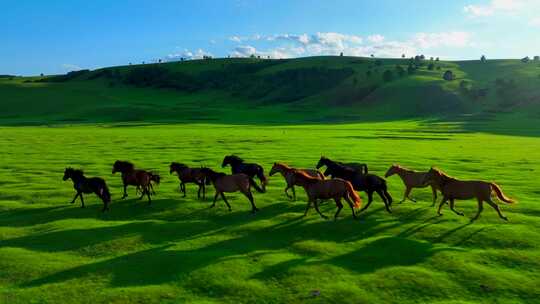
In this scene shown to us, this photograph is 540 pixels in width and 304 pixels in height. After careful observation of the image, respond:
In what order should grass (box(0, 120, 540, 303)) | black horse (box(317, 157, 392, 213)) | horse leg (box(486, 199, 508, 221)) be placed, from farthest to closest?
black horse (box(317, 157, 392, 213)) < horse leg (box(486, 199, 508, 221)) < grass (box(0, 120, 540, 303))

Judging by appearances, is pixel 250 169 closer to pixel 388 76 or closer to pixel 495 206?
pixel 495 206

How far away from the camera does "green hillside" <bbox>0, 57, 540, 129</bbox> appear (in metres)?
106

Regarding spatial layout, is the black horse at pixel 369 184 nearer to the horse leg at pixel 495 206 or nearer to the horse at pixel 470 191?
the horse at pixel 470 191

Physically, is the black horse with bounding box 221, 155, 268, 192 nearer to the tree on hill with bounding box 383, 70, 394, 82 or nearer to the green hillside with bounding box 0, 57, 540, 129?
the green hillside with bounding box 0, 57, 540, 129

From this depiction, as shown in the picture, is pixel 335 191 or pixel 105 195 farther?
pixel 105 195

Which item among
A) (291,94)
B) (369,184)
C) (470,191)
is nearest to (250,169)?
(369,184)

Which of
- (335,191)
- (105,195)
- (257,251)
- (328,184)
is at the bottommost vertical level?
(257,251)

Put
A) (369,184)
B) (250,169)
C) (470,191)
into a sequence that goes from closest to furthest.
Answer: (470,191), (369,184), (250,169)

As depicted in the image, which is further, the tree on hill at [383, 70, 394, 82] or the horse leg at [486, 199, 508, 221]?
the tree on hill at [383, 70, 394, 82]

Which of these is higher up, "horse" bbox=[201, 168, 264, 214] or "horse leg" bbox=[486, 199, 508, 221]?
→ "horse" bbox=[201, 168, 264, 214]

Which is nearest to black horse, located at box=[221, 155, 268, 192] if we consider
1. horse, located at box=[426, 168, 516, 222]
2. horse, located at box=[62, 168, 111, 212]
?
horse, located at box=[62, 168, 111, 212]

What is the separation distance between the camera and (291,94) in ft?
555

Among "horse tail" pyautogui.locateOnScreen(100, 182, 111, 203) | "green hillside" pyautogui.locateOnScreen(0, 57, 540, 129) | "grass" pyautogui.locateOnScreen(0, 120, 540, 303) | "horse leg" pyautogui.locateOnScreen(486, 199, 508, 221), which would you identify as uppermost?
"green hillside" pyautogui.locateOnScreen(0, 57, 540, 129)

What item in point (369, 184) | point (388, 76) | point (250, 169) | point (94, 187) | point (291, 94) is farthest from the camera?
point (291, 94)
